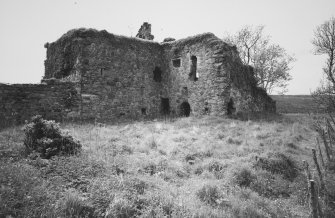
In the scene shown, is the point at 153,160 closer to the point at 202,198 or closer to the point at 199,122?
the point at 202,198

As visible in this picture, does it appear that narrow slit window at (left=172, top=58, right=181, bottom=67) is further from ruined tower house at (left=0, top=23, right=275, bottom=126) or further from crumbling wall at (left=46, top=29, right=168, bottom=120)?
crumbling wall at (left=46, top=29, right=168, bottom=120)

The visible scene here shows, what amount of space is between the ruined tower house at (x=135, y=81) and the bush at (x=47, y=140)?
5.30 m

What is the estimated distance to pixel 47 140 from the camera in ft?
20.1

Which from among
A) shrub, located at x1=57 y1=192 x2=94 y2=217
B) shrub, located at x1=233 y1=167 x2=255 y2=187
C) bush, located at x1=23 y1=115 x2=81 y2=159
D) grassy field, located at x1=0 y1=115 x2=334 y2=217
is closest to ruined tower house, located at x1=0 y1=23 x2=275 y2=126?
grassy field, located at x1=0 y1=115 x2=334 y2=217

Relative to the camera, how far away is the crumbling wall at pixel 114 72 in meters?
13.6

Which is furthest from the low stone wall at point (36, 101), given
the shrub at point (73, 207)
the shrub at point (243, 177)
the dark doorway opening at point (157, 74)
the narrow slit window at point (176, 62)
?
the shrub at point (243, 177)

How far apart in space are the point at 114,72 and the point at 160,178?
34.1 ft

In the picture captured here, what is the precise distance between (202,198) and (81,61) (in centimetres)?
1115

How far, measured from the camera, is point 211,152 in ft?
26.7

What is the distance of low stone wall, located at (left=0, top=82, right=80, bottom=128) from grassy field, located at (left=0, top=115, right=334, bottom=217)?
277 cm

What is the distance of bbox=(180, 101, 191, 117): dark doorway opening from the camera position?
55.7 feet

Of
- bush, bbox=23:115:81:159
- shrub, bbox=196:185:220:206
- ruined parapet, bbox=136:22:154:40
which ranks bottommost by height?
shrub, bbox=196:185:220:206

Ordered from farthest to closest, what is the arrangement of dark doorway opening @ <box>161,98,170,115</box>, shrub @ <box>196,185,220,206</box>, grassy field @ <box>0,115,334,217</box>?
dark doorway opening @ <box>161,98,170,115</box> → shrub @ <box>196,185,220,206</box> → grassy field @ <box>0,115,334,217</box>

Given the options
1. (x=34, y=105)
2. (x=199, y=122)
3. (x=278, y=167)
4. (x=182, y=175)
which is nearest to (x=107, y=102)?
(x=34, y=105)
